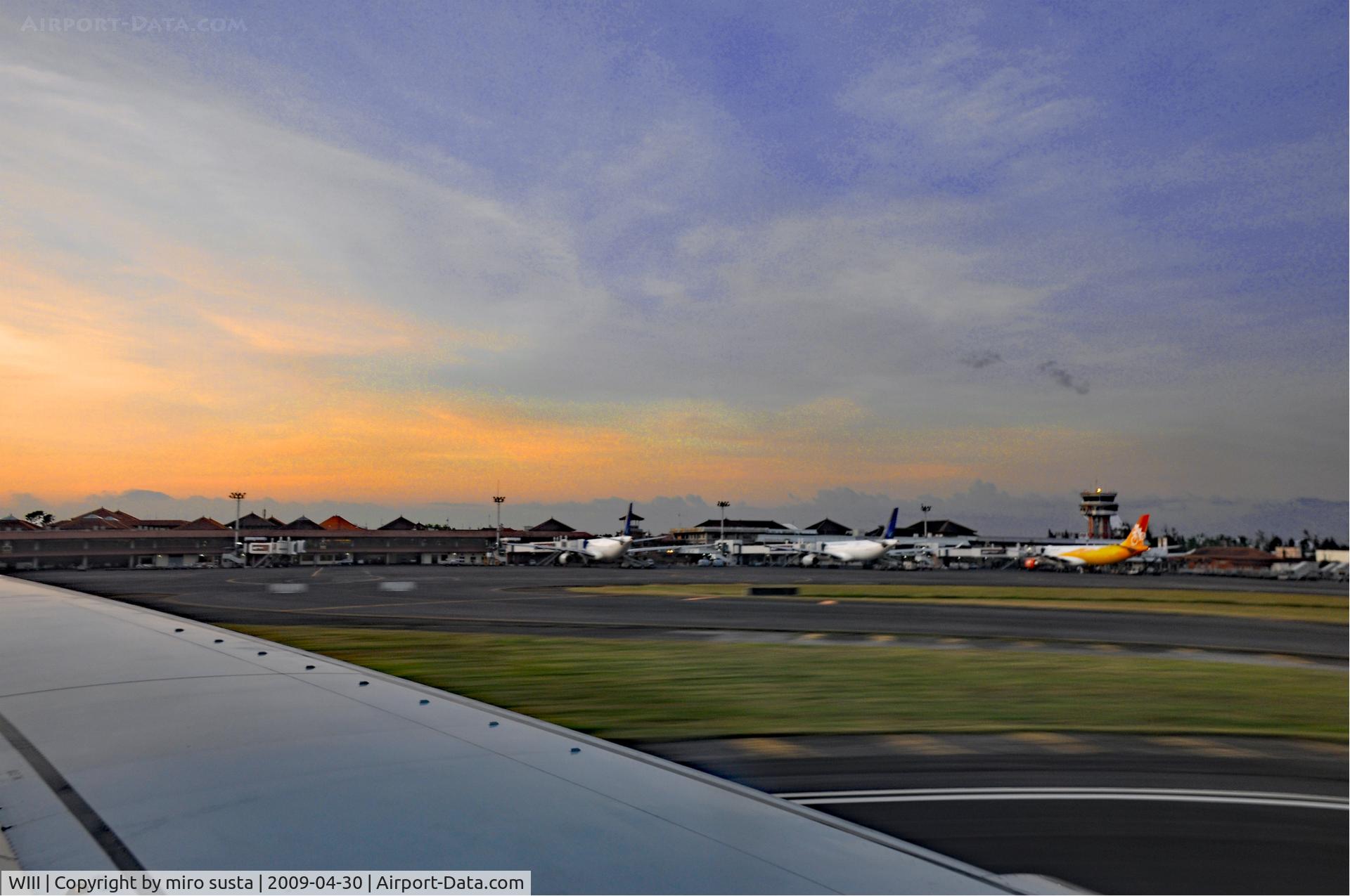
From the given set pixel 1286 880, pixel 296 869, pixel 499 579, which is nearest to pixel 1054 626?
pixel 1286 880

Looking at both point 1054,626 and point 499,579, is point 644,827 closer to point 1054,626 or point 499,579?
point 1054,626

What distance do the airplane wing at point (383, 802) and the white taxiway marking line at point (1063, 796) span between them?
3692mm

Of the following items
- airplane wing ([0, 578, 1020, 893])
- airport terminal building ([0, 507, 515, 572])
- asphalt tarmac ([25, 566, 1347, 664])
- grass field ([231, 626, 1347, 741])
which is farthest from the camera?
airport terminal building ([0, 507, 515, 572])

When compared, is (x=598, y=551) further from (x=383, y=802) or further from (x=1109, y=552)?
(x=383, y=802)

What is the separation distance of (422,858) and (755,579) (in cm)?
6195

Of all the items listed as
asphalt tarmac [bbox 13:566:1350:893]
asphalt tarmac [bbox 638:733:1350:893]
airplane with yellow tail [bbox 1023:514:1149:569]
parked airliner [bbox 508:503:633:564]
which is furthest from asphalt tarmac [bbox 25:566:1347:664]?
airplane with yellow tail [bbox 1023:514:1149:569]

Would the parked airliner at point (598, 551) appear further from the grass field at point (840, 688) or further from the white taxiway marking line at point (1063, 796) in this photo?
the white taxiway marking line at point (1063, 796)

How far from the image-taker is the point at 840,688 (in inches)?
637

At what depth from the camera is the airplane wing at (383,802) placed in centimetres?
348

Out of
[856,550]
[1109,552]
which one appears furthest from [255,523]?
[1109,552]

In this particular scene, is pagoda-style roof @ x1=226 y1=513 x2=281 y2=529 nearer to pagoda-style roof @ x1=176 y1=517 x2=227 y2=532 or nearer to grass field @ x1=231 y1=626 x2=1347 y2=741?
pagoda-style roof @ x1=176 y1=517 x2=227 y2=532

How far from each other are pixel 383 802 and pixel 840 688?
13175mm

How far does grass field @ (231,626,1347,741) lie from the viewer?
12.9 m

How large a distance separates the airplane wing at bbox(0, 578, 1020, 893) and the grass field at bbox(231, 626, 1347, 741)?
6249 millimetres
